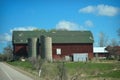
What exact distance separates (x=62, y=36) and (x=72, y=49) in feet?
20.7

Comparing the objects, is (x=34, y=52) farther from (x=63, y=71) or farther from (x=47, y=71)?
(x=63, y=71)

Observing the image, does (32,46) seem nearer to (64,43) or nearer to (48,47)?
(48,47)

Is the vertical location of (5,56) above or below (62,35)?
below

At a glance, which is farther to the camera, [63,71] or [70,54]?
[70,54]

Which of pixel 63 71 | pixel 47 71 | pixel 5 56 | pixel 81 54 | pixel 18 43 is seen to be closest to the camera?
pixel 63 71

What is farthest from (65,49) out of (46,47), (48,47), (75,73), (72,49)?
(75,73)

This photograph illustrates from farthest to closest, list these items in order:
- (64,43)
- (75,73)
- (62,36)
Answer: (62,36) < (64,43) < (75,73)

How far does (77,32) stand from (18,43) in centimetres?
1843

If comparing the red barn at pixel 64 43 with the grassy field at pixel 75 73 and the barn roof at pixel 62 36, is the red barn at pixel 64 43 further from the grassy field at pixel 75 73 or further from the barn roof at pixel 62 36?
the grassy field at pixel 75 73

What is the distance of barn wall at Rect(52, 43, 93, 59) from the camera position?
311 ft

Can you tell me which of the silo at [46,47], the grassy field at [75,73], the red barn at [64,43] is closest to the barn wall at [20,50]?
the red barn at [64,43]

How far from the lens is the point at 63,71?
78.9 feet

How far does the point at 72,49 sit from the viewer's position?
316ft

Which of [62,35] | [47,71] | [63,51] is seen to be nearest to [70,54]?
[63,51]
